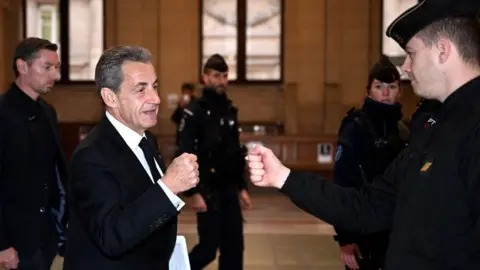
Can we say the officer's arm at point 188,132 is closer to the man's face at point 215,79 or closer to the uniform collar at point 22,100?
the man's face at point 215,79

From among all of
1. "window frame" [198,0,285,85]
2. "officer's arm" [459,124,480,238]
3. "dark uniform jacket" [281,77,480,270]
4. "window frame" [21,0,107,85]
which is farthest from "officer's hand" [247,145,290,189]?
"window frame" [21,0,107,85]

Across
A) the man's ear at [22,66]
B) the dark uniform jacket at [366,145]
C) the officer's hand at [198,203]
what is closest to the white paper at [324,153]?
the officer's hand at [198,203]

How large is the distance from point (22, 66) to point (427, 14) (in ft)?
8.98

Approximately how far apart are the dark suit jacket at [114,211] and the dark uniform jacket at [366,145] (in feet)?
5.94

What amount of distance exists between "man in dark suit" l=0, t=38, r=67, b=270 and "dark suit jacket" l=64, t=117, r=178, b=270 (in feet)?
4.73

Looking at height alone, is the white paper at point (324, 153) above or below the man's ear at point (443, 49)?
below

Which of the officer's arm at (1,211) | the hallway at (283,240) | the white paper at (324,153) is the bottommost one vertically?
the hallway at (283,240)

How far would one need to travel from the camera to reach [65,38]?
15.1 metres

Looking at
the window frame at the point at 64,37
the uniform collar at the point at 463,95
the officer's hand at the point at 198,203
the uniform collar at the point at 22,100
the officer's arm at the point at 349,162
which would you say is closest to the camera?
the uniform collar at the point at 463,95

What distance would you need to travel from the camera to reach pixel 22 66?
4305mm

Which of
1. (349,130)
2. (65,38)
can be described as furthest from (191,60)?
(349,130)

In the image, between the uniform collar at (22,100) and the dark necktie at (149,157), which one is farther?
the uniform collar at (22,100)

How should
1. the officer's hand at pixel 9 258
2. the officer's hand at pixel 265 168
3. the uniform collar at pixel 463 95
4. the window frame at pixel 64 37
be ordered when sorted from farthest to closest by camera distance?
the window frame at pixel 64 37 → the officer's hand at pixel 9 258 → the officer's hand at pixel 265 168 → the uniform collar at pixel 463 95

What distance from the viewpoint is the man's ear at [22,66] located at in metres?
4.29
